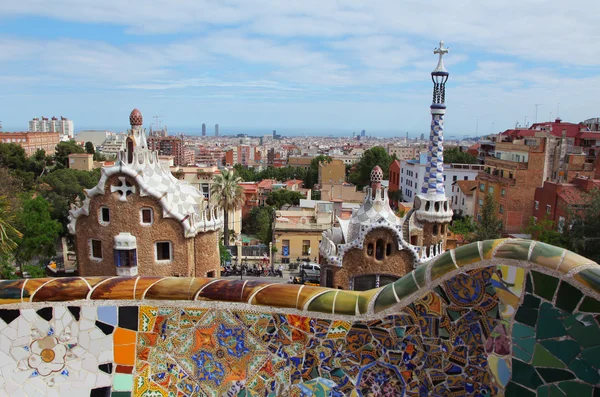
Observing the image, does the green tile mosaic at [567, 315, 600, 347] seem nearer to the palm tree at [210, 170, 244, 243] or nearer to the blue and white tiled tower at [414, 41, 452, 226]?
the blue and white tiled tower at [414, 41, 452, 226]

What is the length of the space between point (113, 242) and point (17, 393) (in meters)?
9.65

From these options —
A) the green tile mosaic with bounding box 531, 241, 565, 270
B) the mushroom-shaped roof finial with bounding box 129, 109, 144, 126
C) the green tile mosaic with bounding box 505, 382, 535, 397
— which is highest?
the mushroom-shaped roof finial with bounding box 129, 109, 144, 126

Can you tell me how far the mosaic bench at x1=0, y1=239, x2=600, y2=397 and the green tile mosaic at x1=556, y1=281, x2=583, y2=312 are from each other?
0.01m

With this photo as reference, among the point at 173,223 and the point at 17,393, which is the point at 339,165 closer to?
the point at 173,223

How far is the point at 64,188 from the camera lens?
31.6 m

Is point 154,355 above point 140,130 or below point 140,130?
below

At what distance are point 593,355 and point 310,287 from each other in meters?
2.61

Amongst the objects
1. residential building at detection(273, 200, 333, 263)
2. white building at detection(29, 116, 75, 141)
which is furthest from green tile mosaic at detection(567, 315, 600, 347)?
white building at detection(29, 116, 75, 141)

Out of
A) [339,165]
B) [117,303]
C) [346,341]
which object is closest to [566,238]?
[346,341]

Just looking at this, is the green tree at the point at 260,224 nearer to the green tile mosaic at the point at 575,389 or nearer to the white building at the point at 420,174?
the white building at the point at 420,174

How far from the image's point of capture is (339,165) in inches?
2452

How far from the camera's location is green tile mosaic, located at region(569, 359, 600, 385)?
13.5 ft

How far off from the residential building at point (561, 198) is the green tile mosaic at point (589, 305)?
19386 millimetres

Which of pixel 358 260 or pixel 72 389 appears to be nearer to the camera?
pixel 72 389
